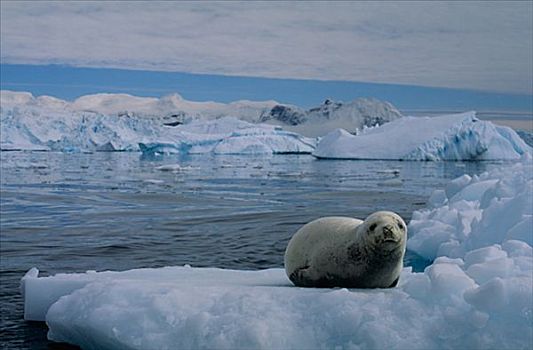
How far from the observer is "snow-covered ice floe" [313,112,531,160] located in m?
41.2

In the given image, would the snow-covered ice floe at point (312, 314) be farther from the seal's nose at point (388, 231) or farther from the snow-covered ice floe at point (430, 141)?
the snow-covered ice floe at point (430, 141)

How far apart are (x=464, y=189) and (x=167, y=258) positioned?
4.69 metres

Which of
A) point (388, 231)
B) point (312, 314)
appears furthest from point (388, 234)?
point (312, 314)

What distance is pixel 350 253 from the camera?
4.23 metres

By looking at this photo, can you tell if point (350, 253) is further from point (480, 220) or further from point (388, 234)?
point (480, 220)

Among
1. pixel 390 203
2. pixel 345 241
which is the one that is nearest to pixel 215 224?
pixel 390 203

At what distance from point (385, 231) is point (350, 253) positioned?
0.30 metres

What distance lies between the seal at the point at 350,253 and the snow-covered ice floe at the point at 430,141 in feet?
122

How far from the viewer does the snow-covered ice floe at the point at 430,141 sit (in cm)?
4122

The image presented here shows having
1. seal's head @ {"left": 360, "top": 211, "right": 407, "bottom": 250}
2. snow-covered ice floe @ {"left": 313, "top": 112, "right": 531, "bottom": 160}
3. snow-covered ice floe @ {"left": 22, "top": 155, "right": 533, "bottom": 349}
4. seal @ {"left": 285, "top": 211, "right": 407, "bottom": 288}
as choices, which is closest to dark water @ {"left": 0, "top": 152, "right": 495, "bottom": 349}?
snow-covered ice floe @ {"left": 22, "top": 155, "right": 533, "bottom": 349}

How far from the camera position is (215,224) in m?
11.6

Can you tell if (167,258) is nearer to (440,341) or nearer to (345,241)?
(345,241)

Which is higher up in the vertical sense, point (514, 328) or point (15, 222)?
point (514, 328)

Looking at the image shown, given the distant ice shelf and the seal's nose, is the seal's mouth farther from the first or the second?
the distant ice shelf
